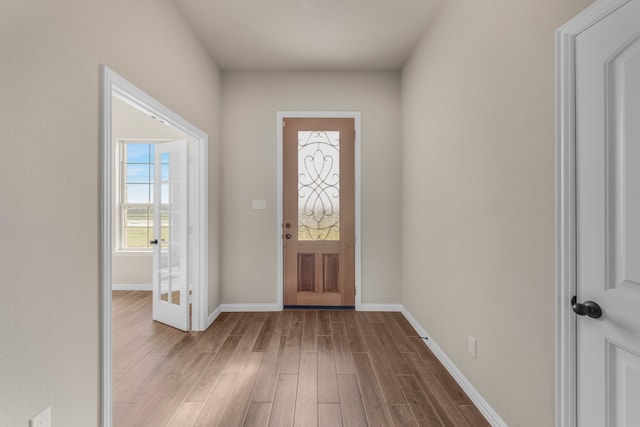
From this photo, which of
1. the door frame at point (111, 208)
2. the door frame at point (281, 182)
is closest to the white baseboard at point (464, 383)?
the door frame at point (281, 182)

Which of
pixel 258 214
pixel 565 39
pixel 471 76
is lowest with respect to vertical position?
pixel 258 214

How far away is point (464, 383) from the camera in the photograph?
6.79 feet

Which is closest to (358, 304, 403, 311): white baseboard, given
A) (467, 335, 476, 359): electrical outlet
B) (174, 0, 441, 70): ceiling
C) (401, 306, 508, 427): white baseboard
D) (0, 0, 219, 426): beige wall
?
(401, 306, 508, 427): white baseboard

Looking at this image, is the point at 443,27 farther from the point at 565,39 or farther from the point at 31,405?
the point at 31,405

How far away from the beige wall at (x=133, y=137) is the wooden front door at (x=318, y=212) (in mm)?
2183

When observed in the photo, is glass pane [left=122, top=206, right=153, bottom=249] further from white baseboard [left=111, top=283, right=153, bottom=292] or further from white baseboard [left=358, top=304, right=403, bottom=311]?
white baseboard [left=358, top=304, right=403, bottom=311]

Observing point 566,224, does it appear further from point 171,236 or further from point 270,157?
point 171,236

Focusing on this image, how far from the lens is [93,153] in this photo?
1.53 meters

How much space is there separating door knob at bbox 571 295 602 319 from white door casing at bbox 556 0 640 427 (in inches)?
0.7

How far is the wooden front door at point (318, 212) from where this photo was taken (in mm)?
3635

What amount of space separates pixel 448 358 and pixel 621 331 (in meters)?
1.48

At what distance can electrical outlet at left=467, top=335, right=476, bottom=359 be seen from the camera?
197cm

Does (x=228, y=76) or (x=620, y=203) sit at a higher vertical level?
(x=228, y=76)

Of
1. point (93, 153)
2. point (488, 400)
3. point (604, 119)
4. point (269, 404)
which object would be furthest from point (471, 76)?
point (269, 404)
